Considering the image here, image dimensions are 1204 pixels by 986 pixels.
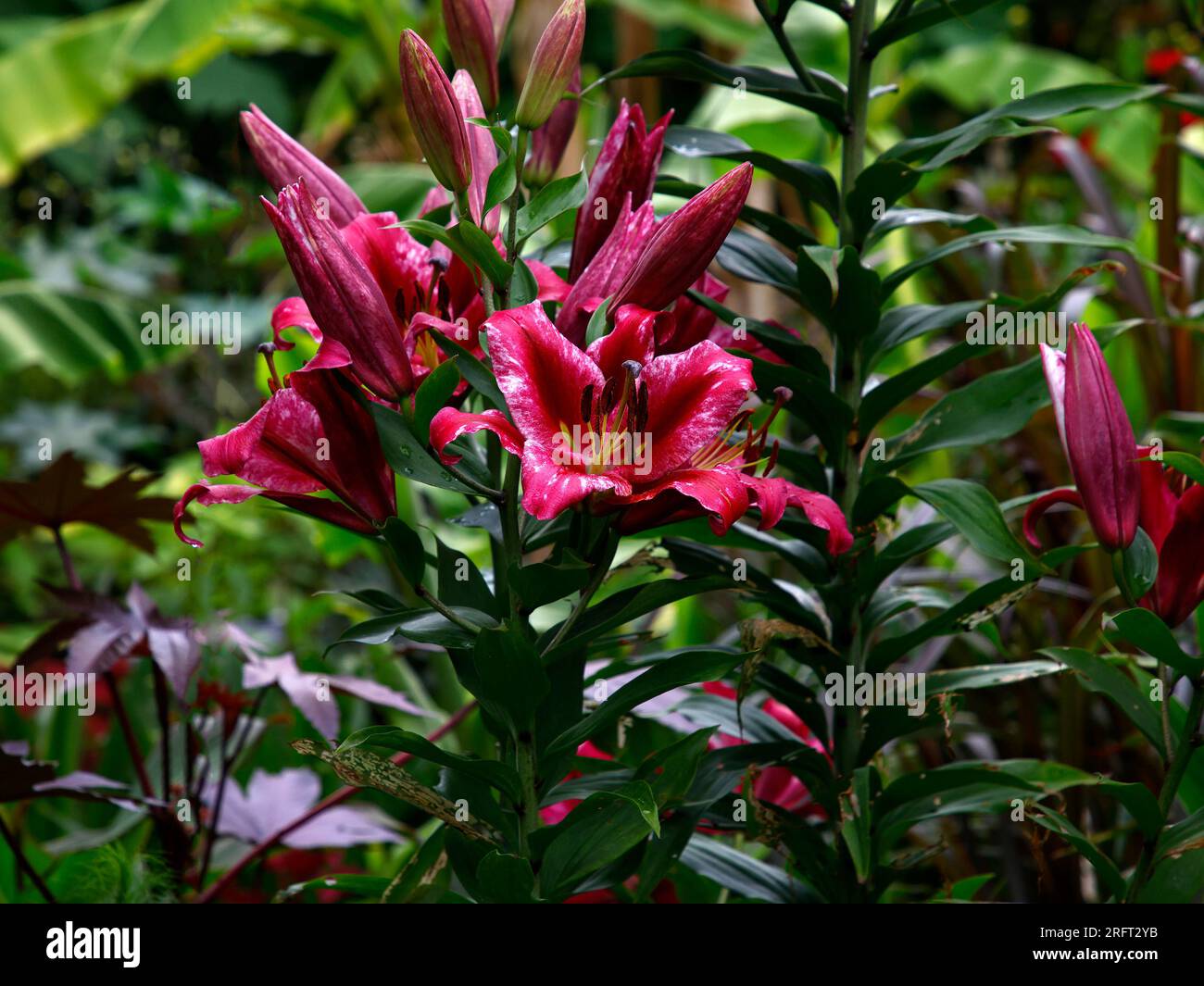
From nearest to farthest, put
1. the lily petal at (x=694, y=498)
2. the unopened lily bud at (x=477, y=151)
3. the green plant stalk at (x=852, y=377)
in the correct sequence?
1. the lily petal at (x=694, y=498)
2. the unopened lily bud at (x=477, y=151)
3. the green plant stalk at (x=852, y=377)

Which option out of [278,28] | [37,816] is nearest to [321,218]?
[37,816]

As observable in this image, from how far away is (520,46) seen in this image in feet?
9.15

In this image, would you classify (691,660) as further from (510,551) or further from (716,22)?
(716,22)

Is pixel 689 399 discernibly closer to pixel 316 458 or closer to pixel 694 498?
pixel 694 498

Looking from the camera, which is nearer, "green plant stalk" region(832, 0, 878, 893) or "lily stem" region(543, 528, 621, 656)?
"lily stem" region(543, 528, 621, 656)

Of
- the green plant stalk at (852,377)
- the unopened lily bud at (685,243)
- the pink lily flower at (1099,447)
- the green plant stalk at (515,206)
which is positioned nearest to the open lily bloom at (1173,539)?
the pink lily flower at (1099,447)

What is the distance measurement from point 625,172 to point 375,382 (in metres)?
Result: 0.22

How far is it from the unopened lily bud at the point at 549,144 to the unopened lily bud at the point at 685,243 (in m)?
0.21

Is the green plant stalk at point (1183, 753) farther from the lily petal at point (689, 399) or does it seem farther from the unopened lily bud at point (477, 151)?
the unopened lily bud at point (477, 151)

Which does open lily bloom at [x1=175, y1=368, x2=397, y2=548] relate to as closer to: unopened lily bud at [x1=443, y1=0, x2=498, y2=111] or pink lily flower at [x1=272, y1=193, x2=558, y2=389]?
pink lily flower at [x1=272, y1=193, x2=558, y2=389]

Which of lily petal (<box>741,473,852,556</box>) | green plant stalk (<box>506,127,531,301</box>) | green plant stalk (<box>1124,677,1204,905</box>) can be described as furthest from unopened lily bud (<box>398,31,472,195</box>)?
green plant stalk (<box>1124,677,1204,905</box>)

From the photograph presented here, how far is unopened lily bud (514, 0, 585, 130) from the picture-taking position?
65cm

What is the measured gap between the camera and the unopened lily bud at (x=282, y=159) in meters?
0.69

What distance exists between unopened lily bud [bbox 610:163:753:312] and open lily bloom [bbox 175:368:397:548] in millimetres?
171
